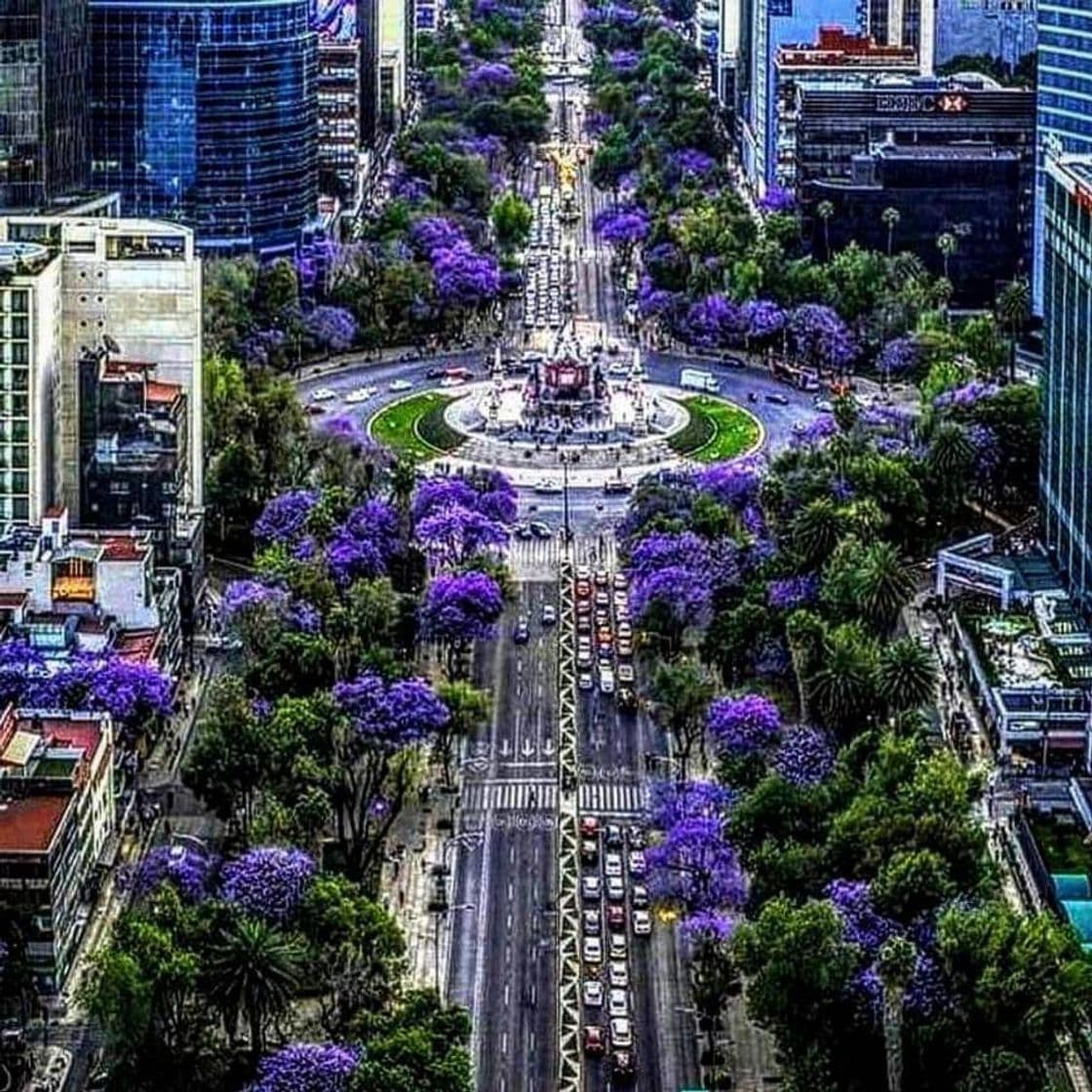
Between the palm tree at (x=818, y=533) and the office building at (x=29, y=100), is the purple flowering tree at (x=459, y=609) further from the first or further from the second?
the office building at (x=29, y=100)

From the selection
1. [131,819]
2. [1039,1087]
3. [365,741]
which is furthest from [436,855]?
[1039,1087]

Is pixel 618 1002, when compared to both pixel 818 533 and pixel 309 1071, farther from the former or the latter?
pixel 818 533

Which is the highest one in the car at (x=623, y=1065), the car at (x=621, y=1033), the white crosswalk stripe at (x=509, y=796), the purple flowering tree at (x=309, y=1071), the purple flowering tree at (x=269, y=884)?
the purple flowering tree at (x=269, y=884)

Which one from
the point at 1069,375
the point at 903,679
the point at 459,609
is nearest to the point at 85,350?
the point at 459,609

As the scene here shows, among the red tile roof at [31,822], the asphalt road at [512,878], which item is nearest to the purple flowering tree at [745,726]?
the asphalt road at [512,878]

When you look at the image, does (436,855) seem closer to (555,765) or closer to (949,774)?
(555,765)
